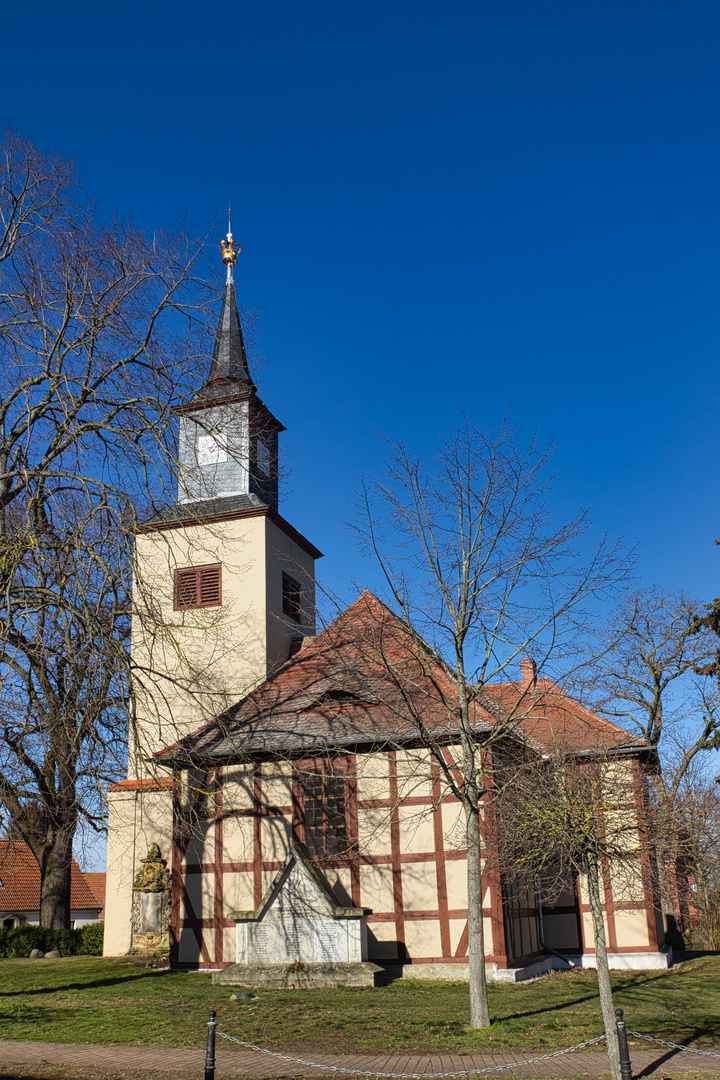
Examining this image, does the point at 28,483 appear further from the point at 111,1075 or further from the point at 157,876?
the point at 157,876

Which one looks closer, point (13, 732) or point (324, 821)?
point (13, 732)

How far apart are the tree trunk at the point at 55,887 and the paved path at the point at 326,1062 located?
660 inches

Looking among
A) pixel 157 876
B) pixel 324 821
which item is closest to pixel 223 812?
pixel 324 821

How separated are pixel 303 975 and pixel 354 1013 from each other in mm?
→ 3317

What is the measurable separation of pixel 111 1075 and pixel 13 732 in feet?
26.0

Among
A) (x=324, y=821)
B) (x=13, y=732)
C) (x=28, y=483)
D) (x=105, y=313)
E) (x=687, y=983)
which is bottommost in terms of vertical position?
(x=687, y=983)

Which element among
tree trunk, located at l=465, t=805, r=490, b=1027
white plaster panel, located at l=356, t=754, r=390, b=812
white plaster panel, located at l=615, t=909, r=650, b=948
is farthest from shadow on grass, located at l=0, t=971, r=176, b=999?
white plaster panel, located at l=615, t=909, r=650, b=948

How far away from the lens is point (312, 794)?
60.6 feet

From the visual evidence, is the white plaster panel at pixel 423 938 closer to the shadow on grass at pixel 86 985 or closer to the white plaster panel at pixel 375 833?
the white plaster panel at pixel 375 833

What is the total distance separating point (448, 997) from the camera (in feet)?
46.1

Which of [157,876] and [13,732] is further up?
[13,732]

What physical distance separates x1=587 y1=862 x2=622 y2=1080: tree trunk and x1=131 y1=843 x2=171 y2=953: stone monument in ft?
46.9

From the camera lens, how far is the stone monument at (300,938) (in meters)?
15.8

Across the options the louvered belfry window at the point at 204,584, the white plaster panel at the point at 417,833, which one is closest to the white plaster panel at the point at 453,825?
the white plaster panel at the point at 417,833
